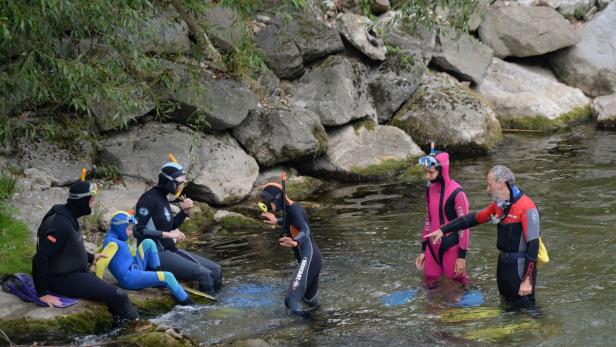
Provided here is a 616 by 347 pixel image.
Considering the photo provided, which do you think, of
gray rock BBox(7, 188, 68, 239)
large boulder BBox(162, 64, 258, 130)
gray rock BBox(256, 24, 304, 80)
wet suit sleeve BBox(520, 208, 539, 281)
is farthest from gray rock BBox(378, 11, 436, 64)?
wet suit sleeve BBox(520, 208, 539, 281)

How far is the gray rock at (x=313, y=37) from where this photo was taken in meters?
19.5

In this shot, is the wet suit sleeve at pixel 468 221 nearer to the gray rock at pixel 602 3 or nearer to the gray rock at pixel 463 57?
the gray rock at pixel 463 57

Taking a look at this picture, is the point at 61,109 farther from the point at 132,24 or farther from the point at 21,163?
the point at 132,24

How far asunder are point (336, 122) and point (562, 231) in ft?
21.8

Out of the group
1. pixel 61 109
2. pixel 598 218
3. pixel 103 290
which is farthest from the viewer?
pixel 61 109

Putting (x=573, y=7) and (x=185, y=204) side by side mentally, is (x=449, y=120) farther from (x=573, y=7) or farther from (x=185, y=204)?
(x=185, y=204)

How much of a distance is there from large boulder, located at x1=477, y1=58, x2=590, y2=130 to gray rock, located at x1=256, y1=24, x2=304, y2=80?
244 inches

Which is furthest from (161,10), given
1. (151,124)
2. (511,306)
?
(511,306)

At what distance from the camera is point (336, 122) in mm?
18438

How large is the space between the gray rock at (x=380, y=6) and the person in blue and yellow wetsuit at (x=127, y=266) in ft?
43.6

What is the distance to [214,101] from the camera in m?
16.5

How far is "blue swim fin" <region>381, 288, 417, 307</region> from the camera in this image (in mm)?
10289

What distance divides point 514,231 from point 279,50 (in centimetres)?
1124

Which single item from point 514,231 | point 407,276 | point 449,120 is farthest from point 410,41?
point 514,231
